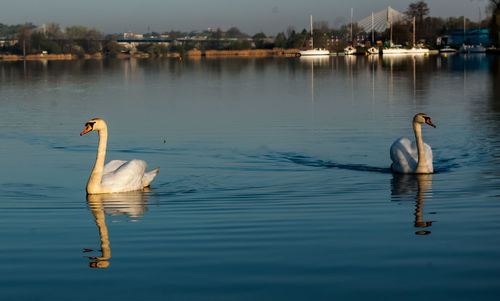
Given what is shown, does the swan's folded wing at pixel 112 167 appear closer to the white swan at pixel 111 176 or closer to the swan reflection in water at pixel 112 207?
the white swan at pixel 111 176

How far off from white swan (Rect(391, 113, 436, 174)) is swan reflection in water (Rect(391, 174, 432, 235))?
165mm

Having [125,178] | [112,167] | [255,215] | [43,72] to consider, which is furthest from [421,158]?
[43,72]

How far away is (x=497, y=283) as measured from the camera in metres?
6.87

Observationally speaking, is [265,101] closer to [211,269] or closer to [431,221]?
[431,221]

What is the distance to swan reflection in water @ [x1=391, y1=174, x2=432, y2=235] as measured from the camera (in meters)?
10.3

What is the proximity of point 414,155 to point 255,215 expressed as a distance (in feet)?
18.7

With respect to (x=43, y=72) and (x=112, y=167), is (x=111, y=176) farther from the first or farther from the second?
(x=43, y=72)

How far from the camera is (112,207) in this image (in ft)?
38.0

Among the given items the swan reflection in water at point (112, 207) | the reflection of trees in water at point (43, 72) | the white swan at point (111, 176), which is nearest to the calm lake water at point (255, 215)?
the swan reflection in water at point (112, 207)

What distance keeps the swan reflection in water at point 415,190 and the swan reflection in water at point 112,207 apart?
424cm

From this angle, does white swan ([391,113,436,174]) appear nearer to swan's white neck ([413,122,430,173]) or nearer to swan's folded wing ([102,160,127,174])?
swan's white neck ([413,122,430,173])

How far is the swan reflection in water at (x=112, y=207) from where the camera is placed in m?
9.56

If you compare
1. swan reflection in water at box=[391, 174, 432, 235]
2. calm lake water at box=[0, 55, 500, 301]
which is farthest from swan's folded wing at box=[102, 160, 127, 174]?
swan reflection in water at box=[391, 174, 432, 235]

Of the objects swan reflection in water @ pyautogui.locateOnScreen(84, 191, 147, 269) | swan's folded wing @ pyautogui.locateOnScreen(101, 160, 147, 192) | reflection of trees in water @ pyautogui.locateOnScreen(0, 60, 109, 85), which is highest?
reflection of trees in water @ pyautogui.locateOnScreen(0, 60, 109, 85)
